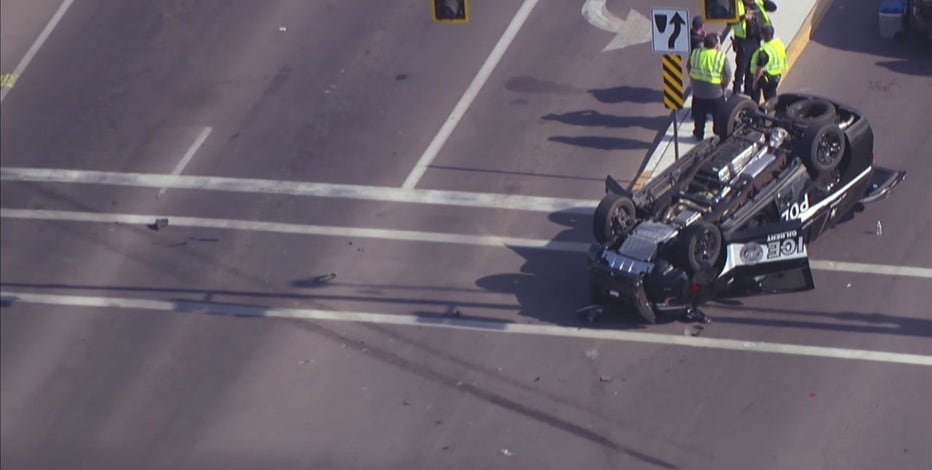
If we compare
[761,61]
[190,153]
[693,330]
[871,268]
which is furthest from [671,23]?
[190,153]

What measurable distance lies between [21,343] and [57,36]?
29.6 ft

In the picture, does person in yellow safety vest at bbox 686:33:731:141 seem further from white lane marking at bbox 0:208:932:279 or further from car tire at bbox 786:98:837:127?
white lane marking at bbox 0:208:932:279

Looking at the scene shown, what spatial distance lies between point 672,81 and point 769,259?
3.51 m

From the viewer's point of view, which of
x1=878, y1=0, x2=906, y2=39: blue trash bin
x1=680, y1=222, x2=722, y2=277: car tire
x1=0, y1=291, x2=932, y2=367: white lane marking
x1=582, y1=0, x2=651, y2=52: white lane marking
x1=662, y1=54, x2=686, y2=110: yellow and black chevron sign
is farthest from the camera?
x1=582, y1=0, x2=651, y2=52: white lane marking

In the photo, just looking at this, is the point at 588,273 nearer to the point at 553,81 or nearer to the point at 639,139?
the point at 639,139

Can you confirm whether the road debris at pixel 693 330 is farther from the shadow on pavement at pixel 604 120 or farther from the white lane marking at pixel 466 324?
the shadow on pavement at pixel 604 120

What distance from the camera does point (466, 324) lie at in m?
20.4

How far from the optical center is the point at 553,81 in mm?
25656

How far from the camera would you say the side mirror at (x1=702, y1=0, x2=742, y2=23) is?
20.6 metres

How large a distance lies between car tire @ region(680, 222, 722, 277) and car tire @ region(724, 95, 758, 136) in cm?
229

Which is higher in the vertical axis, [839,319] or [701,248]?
[701,248]

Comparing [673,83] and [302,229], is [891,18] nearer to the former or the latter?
[673,83]

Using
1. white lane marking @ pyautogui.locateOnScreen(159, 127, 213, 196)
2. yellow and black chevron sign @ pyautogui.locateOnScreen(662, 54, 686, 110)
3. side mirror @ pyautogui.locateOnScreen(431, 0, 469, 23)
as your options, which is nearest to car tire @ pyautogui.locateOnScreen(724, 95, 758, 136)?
yellow and black chevron sign @ pyautogui.locateOnScreen(662, 54, 686, 110)

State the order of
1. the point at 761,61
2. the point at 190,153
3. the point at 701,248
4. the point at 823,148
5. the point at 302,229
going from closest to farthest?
the point at 701,248, the point at 823,148, the point at 302,229, the point at 761,61, the point at 190,153
